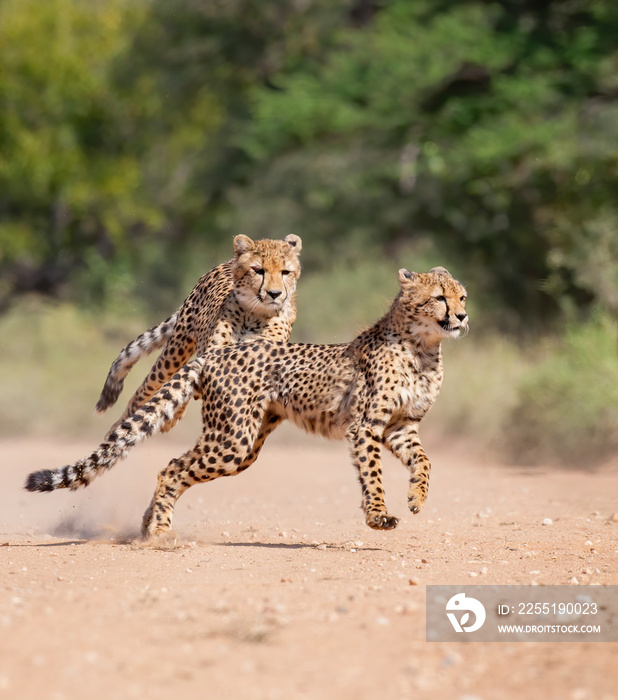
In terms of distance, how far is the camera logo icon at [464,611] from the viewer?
15.5 ft

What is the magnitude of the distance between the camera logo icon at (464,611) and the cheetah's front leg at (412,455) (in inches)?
58.6

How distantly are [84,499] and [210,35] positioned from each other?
14961 millimetres

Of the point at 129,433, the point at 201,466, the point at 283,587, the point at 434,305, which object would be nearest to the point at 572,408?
the point at 434,305

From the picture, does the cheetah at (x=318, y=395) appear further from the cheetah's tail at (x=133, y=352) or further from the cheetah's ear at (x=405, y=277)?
the cheetah's tail at (x=133, y=352)

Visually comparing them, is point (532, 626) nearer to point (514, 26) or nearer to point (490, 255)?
point (490, 255)

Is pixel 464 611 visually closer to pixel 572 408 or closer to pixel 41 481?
pixel 41 481

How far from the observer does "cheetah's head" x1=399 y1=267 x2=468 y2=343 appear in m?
7.10

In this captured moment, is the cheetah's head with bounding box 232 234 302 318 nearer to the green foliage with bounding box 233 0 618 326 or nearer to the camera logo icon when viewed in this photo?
the camera logo icon

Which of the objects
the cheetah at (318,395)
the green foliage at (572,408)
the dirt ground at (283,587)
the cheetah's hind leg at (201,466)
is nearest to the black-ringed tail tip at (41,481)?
the cheetah at (318,395)

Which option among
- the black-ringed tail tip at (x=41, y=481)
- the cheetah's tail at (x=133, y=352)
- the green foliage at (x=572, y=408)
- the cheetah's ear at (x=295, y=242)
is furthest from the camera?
the green foliage at (x=572, y=408)

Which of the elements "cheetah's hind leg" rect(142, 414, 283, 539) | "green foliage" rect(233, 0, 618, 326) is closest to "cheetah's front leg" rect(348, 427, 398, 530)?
"cheetah's hind leg" rect(142, 414, 283, 539)

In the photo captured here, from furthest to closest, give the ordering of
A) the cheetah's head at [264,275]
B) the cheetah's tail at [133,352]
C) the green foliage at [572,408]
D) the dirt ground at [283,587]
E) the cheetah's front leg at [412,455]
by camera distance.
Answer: the green foliage at [572,408] → the cheetah's tail at [133,352] → the cheetah's head at [264,275] → the cheetah's front leg at [412,455] → the dirt ground at [283,587]

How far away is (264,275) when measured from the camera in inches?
310

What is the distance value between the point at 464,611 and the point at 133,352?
4450mm
